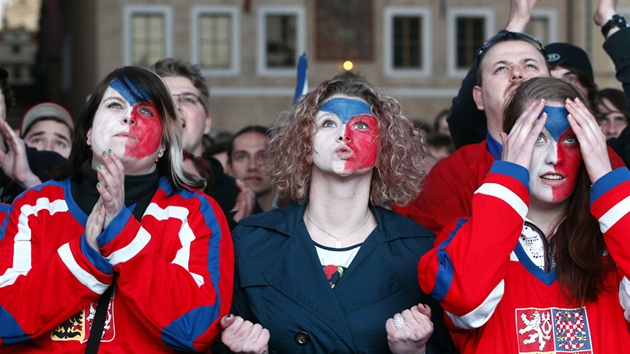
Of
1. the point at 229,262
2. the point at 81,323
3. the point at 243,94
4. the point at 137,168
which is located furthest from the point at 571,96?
the point at 243,94

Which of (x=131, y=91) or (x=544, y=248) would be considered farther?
(x=131, y=91)

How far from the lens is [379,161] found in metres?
4.14

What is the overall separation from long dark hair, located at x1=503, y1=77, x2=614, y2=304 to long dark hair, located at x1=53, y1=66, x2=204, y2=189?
1303 millimetres

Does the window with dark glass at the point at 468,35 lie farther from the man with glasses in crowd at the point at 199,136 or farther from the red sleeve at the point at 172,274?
the red sleeve at the point at 172,274

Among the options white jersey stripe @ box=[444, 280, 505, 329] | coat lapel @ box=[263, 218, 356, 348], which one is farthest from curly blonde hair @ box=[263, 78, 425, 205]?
white jersey stripe @ box=[444, 280, 505, 329]

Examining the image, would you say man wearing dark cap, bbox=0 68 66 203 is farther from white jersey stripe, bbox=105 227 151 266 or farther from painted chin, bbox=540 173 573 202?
painted chin, bbox=540 173 573 202

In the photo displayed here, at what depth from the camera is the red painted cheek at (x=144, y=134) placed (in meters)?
3.84

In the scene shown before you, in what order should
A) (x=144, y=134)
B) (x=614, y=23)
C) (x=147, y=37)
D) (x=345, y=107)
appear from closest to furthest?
(x=144, y=134)
(x=345, y=107)
(x=614, y=23)
(x=147, y=37)

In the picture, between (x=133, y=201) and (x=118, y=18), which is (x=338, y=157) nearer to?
(x=133, y=201)

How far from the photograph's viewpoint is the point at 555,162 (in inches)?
146

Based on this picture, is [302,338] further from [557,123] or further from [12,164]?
[12,164]

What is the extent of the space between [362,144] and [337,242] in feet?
1.33

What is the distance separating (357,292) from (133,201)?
923mm

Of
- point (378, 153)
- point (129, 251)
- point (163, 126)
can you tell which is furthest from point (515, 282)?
point (163, 126)
